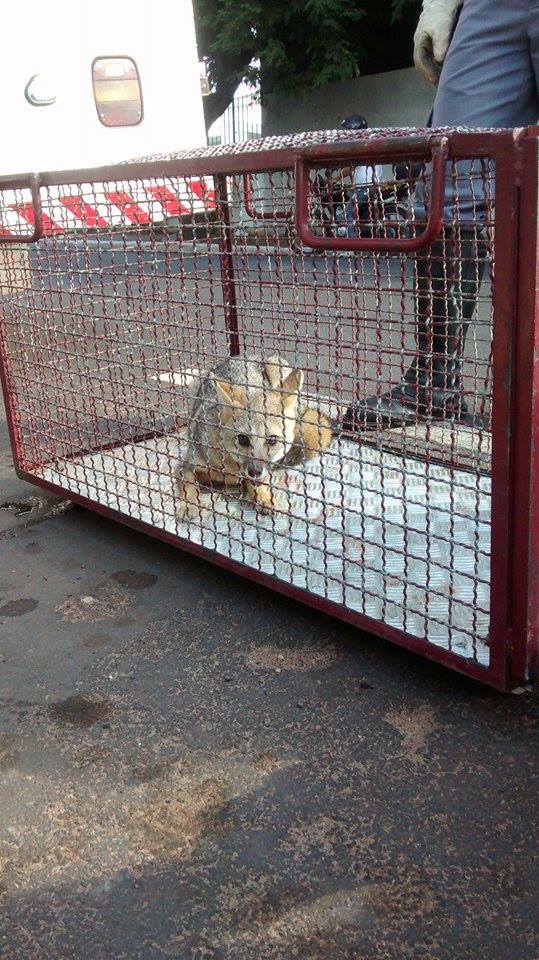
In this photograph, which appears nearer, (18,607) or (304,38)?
(18,607)

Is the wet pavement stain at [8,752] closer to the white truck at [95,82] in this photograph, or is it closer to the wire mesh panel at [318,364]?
the wire mesh panel at [318,364]

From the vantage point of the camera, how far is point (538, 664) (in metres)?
2.23

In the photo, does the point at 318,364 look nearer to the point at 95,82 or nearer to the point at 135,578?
the point at 135,578

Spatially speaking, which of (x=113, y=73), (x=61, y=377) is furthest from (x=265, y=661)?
(x=113, y=73)

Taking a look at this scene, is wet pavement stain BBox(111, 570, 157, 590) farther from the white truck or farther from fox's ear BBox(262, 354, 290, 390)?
the white truck

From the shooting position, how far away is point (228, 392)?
3.61m

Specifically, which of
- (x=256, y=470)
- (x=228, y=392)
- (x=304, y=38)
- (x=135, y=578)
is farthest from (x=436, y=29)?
(x=304, y=38)

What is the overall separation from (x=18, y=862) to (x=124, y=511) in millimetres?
1715

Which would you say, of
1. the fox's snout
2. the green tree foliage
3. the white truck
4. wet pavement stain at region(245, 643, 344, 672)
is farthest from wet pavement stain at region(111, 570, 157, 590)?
the green tree foliage

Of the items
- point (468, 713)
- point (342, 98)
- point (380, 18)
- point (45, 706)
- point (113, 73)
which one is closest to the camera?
point (468, 713)

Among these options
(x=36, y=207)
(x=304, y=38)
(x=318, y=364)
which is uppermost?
(x=304, y=38)

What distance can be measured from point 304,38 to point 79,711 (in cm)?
1888

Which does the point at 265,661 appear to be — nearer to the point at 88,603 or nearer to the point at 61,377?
the point at 88,603

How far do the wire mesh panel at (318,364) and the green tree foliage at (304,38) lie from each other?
15.8 meters
